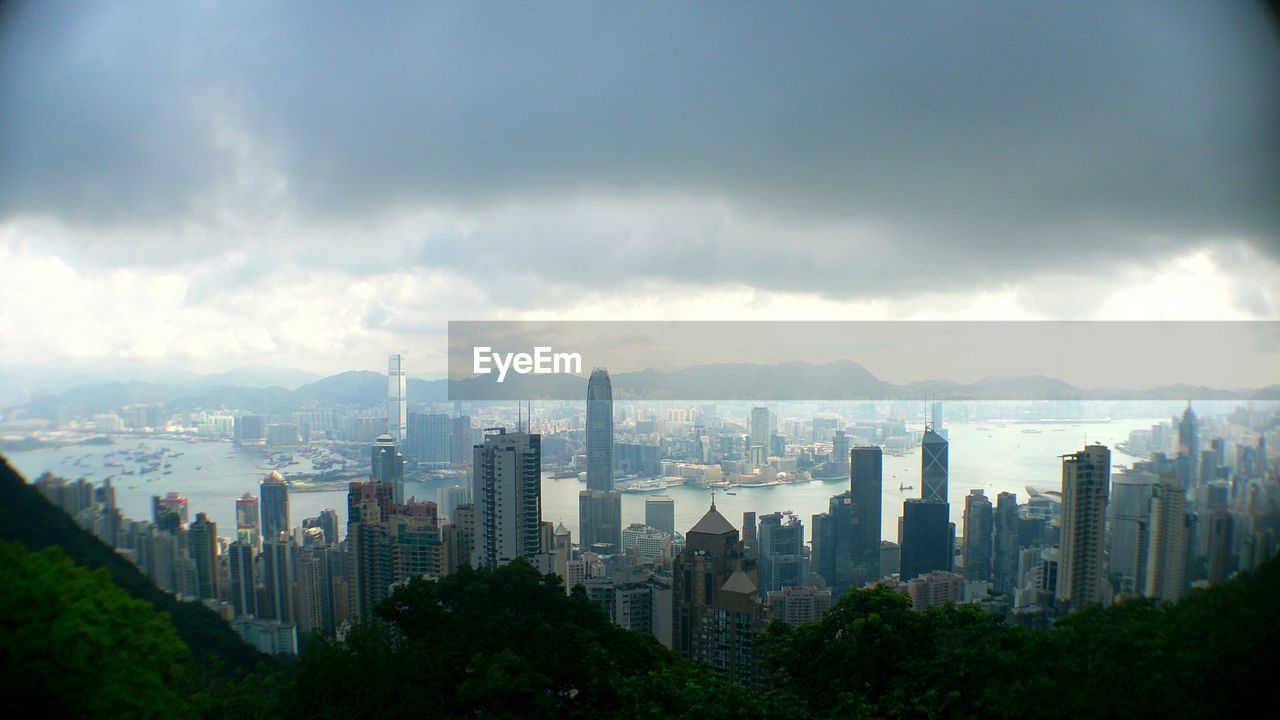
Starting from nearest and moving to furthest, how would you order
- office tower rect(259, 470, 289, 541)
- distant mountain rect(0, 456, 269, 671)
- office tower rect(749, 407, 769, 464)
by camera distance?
distant mountain rect(0, 456, 269, 671), office tower rect(259, 470, 289, 541), office tower rect(749, 407, 769, 464)

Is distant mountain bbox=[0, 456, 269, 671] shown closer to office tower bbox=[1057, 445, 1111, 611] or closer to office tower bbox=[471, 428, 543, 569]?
office tower bbox=[471, 428, 543, 569]

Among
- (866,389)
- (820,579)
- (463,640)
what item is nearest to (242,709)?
(463,640)

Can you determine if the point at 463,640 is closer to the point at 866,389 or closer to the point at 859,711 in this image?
the point at 859,711

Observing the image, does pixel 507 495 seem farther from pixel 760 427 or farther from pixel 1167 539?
pixel 1167 539

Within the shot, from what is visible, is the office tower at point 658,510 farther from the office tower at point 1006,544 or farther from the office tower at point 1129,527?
the office tower at point 1129,527

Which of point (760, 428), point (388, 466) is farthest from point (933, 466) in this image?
point (388, 466)

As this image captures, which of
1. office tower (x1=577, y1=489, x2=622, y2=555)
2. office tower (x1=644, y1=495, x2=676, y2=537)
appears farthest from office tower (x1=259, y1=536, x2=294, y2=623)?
office tower (x1=644, y1=495, x2=676, y2=537)
